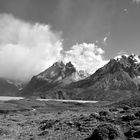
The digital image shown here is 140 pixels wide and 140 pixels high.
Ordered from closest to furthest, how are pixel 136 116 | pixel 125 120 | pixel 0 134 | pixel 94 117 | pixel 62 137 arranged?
1. pixel 62 137
2. pixel 0 134
3. pixel 125 120
4. pixel 136 116
5. pixel 94 117

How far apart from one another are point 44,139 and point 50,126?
10044 mm

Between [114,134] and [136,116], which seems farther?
[136,116]

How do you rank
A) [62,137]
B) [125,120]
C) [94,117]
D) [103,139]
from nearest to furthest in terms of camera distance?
1. [103,139]
2. [62,137]
3. [125,120]
4. [94,117]

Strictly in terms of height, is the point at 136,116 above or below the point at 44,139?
above

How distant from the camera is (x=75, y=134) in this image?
30969mm

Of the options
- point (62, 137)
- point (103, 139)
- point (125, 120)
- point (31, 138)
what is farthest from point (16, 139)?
point (125, 120)

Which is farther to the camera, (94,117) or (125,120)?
(94,117)

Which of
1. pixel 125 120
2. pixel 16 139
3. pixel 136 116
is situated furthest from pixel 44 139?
pixel 136 116

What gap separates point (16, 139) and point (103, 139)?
39.3 ft

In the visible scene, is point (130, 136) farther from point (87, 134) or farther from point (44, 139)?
point (44, 139)

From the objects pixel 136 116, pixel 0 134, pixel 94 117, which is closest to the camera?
pixel 0 134

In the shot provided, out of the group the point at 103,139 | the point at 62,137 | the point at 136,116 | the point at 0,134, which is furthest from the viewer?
the point at 136,116

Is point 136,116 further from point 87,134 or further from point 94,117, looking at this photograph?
point 87,134

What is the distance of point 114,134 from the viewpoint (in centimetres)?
2655
